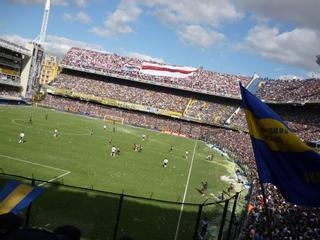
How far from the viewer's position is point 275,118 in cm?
805

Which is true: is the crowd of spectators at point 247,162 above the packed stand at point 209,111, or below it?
below

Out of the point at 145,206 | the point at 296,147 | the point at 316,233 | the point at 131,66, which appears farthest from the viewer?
the point at 131,66

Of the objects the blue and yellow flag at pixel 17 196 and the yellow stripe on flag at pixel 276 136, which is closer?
the yellow stripe on flag at pixel 276 136

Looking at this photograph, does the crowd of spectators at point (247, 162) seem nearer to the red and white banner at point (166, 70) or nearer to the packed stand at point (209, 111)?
the packed stand at point (209, 111)

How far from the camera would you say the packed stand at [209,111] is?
255 ft

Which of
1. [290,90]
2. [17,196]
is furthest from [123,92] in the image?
[17,196]

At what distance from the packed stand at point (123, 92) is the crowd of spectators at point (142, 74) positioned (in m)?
2.61

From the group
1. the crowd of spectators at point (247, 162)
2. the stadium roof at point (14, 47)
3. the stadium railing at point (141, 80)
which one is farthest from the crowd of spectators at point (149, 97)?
the stadium roof at point (14, 47)

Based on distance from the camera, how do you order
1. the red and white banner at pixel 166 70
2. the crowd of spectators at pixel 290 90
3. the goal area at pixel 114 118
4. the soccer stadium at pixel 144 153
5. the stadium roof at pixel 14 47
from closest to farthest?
the soccer stadium at pixel 144 153
the crowd of spectators at pixel 290 90
the stadium roof at pixel 14 47
the goal area at pixel 114 118
the red and white banner at pixel 166 70

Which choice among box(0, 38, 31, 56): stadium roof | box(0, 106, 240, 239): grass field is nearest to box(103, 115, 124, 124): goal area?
box(0, 38, 31, 56): stadium roof

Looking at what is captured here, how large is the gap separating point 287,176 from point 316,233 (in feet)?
37.3

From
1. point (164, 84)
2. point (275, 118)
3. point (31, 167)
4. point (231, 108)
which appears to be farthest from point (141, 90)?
point (275, 118)

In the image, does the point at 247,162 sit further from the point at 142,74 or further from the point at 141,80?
the point at 142,74

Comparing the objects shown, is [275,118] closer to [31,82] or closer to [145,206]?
[145,206]
